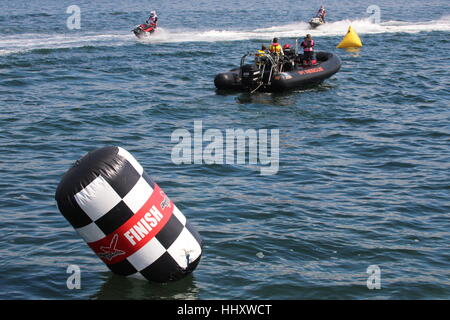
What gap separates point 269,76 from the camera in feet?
73.7

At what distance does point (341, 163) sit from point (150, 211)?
26.2 ft

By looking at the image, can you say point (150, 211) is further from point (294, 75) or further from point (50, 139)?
point (294, 75)

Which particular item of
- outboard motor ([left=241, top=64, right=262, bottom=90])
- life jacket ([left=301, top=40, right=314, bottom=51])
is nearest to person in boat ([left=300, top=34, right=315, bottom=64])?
life jacket ([left=301, top=40, right=314, bottom=51])

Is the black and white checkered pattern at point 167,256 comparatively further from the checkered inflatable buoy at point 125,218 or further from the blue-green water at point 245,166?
the blue-green water at point 245,166

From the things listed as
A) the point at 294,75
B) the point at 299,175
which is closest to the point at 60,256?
the point at 299,175

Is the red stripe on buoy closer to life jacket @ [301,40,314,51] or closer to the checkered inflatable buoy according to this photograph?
the checkered inflatable buoy

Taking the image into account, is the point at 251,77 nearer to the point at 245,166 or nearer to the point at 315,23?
the point at 245,166

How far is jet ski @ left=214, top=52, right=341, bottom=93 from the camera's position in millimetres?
22375

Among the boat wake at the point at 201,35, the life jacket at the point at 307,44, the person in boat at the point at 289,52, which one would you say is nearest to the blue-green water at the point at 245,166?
the boat wake at the point at 201,35

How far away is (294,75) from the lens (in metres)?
22.7

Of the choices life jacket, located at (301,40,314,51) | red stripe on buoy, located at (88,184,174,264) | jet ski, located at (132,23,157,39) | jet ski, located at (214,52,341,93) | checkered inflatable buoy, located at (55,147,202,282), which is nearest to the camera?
checkered inflatable buoy, located at (55,147,202,282)

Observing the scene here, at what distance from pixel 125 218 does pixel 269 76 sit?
50.5 feet

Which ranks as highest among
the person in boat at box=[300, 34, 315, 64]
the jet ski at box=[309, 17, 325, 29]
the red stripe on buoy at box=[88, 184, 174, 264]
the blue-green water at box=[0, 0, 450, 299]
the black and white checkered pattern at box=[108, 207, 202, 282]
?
the jet ski at box=[309, 17, 325, 29]

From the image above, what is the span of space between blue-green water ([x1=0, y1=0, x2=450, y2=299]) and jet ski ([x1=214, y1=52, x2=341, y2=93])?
17.1 inches
